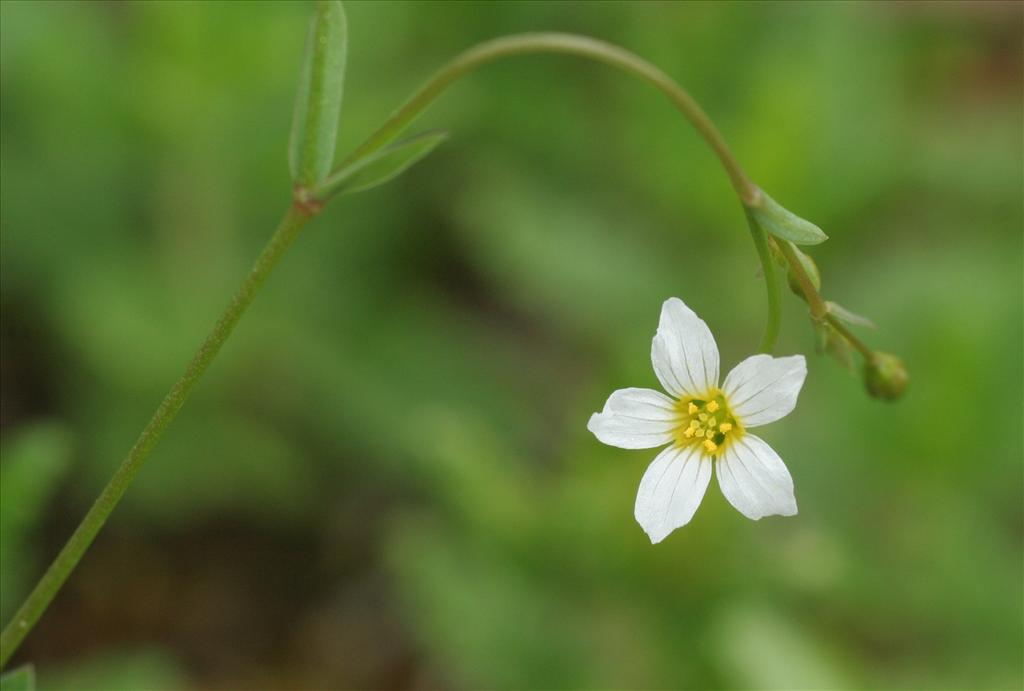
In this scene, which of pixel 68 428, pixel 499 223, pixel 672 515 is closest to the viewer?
pixel 672 515

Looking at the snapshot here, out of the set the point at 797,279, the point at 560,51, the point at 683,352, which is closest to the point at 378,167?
the point at 560,51

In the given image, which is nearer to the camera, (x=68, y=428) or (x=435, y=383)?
(x=68, y=428)

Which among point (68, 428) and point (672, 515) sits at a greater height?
point (672, 515)

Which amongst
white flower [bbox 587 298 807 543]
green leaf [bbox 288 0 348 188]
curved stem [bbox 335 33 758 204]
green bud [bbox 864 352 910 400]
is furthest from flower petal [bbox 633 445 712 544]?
green leaf [bbox 288 0 348 188]

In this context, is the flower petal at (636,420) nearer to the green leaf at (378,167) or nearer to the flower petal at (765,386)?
the flower petal at (765,386)

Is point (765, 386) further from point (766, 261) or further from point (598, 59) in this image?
point (598, 59)

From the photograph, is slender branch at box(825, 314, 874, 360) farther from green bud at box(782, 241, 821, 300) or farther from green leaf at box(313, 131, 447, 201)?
green leaf at box(313, 131, 447, 201)

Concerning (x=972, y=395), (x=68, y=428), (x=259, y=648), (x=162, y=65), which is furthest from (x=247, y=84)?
(x=972, y=395)

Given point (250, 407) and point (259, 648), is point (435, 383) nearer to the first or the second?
point (250, 407)
